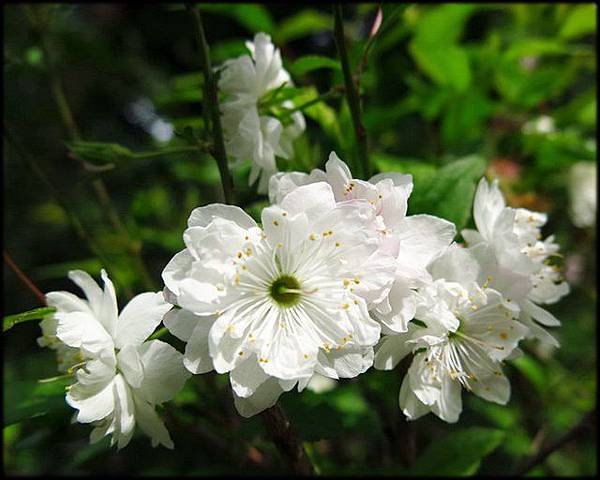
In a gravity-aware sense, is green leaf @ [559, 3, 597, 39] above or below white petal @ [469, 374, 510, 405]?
above

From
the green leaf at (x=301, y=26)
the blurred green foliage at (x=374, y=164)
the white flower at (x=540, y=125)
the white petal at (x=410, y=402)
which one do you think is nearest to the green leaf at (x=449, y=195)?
the blurred green foliage at (x=374, y=164)

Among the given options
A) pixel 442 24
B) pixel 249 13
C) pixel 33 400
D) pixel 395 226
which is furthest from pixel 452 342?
pixel 249 13

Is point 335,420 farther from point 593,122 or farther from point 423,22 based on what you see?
point 593,122

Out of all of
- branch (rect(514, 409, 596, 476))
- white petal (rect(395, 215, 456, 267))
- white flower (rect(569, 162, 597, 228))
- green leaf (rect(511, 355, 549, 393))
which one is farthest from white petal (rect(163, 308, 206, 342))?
white flower (rect(569, 162, 597, 228))

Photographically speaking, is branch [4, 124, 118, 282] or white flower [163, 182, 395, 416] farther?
branch [4, 124, 118, 282]

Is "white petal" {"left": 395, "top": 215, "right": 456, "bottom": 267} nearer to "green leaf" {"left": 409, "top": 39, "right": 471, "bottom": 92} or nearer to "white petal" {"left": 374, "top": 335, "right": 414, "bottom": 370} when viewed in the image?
"white petal" {"left": 374, "top": 335, "right": 414, "bottom": 370}

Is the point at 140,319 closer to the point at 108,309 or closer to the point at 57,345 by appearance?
the point at 108,309

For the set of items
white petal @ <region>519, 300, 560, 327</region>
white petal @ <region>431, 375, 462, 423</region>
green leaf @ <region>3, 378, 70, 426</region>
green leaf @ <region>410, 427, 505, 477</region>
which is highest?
white petal @ <region>519, 300, 560, 327</region>
